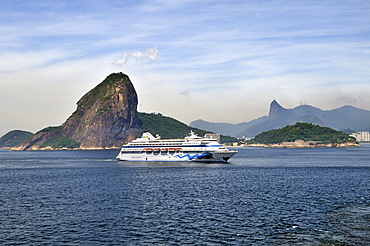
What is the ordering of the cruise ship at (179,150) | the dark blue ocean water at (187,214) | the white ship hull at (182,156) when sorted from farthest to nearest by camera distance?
the cruise ship at (179,150)
the white ship hull at (182,156)
the dark blue ocean water at (187,214)

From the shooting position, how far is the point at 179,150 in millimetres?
140500

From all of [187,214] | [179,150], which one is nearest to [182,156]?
[179,150]

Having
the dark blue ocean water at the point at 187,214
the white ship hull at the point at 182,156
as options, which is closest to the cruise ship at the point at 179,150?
the white ship hull at the point at 182,156

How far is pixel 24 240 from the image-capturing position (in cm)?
3550

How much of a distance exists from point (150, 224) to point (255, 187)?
33874 mm

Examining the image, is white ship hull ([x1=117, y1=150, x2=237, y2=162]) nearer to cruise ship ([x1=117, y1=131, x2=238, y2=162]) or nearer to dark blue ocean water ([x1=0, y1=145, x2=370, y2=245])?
cruise ship ([x1=117, y1=131, x2=238, y2=162])

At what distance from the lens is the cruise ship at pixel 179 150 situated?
13475 cm

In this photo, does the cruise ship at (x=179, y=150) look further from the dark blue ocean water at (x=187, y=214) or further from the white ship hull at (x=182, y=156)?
the dark blue ocean water at (x=187, y=214)

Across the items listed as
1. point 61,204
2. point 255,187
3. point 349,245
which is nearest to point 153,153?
point 255,187

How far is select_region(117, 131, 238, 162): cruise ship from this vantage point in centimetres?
13475

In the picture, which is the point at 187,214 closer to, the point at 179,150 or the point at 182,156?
the point at 182,156

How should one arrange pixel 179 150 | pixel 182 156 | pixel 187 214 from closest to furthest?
pixel 187 214
pixel 182 156
pixel 179 150

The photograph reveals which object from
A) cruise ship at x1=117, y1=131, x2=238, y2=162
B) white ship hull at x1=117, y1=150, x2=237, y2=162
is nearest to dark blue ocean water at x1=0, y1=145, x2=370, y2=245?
white ship hull at x1=117, y1=150, x2=237, y2=162

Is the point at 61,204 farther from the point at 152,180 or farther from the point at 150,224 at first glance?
the point at 152,180
